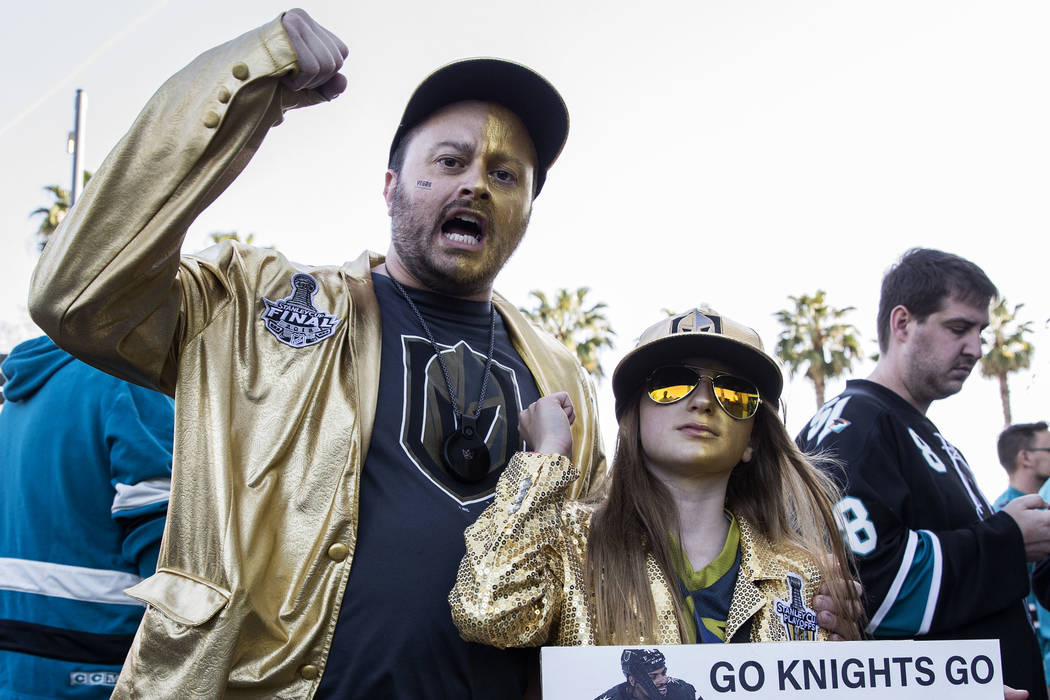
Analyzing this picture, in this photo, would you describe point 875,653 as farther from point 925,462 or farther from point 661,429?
point 925,462

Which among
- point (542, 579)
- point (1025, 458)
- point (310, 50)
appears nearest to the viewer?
point (310, 50)

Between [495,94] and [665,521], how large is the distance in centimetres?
146

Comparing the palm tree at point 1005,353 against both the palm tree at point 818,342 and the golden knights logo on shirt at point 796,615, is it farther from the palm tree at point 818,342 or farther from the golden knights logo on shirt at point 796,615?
the golden knights logo on shirt at point 796,615

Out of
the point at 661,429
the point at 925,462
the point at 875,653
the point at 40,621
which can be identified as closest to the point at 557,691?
the point at 875,653

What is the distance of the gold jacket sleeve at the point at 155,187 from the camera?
1997 mm

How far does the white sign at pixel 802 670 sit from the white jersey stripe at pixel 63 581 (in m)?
1.63

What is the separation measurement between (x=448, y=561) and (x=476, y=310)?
0.98 metres

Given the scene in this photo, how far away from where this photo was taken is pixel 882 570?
10.5 feet

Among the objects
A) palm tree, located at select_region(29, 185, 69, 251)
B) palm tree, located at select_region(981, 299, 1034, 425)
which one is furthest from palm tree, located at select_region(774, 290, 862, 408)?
palm tree, located at select_region(29, 185, 69, 251)

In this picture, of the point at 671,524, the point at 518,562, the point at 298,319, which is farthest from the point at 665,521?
the point at 298,319

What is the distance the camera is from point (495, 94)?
2959 millimetres

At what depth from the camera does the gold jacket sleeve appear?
200cm

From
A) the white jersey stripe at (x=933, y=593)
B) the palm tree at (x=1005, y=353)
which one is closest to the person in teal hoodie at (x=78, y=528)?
the white jersey stripe at (x=933, y=593)

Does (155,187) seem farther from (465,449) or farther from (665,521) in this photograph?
(665,521)
